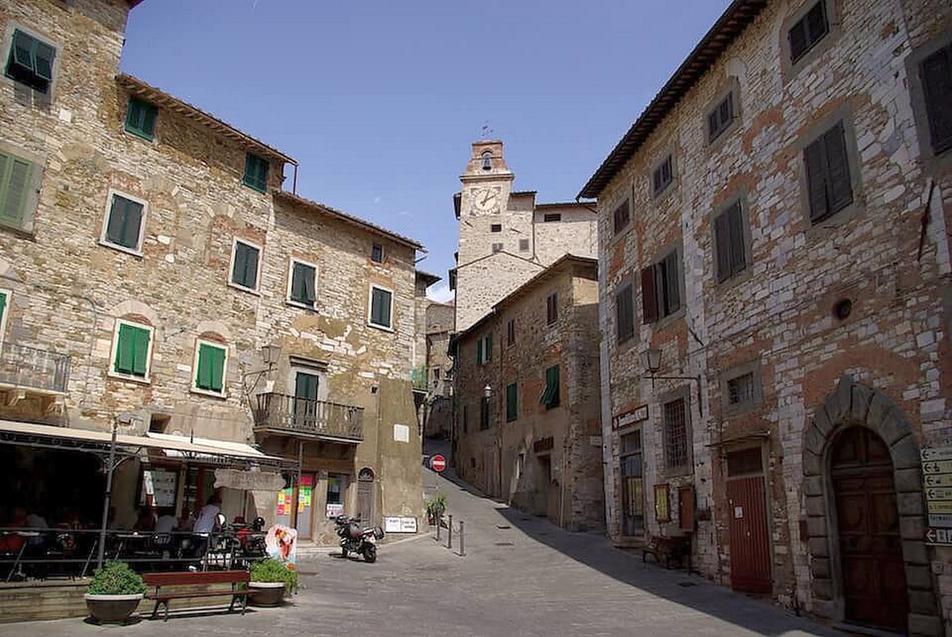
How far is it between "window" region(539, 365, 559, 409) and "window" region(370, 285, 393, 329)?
6252 mm

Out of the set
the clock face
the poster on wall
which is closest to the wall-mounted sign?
the poster on wall

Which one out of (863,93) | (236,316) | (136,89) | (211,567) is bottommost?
(211,567)

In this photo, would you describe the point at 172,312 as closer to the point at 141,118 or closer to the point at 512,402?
the point at 141,118

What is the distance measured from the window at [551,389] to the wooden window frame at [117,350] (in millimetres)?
13547

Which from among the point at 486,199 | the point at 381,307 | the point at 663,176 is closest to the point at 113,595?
the point at 663,176

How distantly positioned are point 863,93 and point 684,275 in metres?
6.03

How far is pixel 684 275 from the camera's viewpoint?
54.9 feet

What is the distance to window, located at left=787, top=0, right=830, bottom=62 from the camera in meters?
12.6

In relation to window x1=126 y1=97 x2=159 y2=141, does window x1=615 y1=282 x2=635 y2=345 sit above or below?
below

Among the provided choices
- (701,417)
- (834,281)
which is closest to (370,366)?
(701,417)

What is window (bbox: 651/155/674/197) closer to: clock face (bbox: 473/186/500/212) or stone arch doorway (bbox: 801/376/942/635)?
stone arch doorway (bbox: 801/376/942/635)

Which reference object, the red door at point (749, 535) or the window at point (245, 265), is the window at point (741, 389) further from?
the window at point (245, 265)

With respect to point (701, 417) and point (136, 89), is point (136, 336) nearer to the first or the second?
point (136, 89)

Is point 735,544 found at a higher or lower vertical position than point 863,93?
lower
